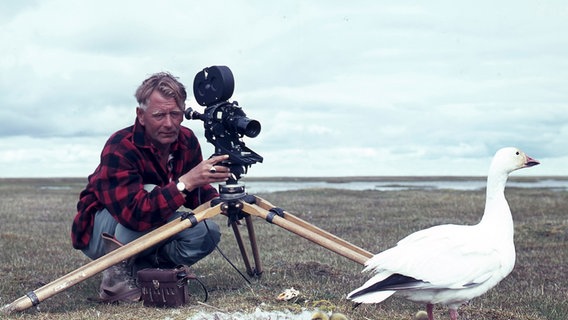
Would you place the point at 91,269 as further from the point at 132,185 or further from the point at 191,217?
the point at 191,217

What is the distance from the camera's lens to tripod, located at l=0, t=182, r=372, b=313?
5.38 meters

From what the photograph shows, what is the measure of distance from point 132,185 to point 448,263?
2.78 m

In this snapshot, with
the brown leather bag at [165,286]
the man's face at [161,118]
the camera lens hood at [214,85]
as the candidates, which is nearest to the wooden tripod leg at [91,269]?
the brown leather bag at [165,286]

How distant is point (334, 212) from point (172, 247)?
11456mm

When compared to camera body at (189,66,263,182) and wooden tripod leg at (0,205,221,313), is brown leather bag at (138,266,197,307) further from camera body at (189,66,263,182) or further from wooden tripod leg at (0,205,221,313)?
camera body at (189,66,263,182)

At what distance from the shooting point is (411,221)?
1430 cm

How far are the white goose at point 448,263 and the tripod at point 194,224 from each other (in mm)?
944

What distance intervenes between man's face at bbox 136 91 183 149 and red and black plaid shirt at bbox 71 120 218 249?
0.11 m

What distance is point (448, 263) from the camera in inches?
173

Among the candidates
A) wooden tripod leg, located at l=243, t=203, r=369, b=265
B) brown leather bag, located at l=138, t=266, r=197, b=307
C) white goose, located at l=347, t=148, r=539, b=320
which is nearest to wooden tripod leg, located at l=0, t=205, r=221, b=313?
brown leather bag, located at l=138, t=266, r=197, b=307

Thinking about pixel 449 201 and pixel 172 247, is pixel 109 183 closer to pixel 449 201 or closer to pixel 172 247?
pixel 172 247

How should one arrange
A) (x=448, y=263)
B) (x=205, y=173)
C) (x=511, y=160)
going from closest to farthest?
1. (x=448, y=263)
2. (x=511, y=160)
3. (x=205, y=173)

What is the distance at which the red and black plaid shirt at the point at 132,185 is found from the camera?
18.3 ft

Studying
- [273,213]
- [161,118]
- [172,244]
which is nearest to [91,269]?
[172,244]
